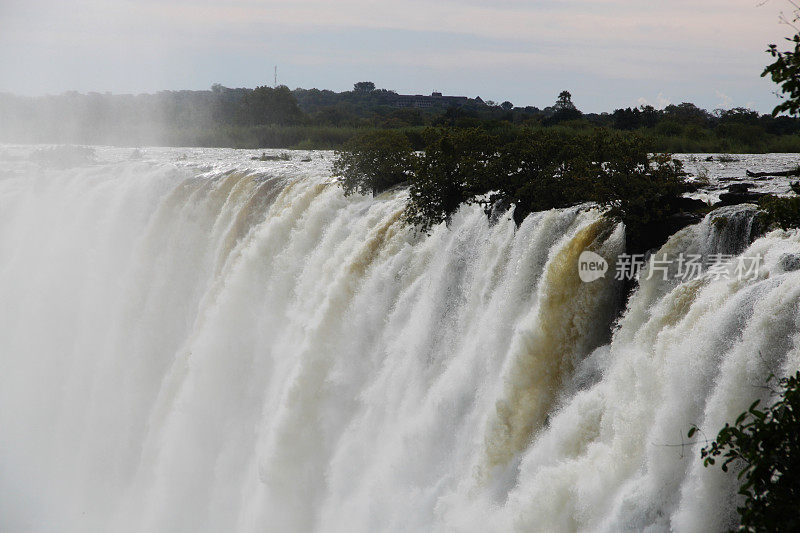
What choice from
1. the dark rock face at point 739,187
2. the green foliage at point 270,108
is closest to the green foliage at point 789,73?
the dark rock face at point 739,187

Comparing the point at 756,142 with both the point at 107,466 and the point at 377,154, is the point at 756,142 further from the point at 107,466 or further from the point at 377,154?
the point at 107,466

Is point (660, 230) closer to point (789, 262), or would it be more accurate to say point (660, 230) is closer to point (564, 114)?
point (789, 262)

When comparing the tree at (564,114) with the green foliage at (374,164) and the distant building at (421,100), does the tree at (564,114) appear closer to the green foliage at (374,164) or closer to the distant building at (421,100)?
the green foliage at (374,164)

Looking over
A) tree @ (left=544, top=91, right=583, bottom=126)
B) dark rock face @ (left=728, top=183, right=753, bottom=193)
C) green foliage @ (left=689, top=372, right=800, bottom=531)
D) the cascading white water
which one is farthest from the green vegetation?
tree @ (left=544, top=91, right=583, bottom=126)

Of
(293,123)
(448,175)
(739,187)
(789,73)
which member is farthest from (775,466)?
(293,123)

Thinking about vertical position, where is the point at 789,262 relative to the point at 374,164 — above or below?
below
